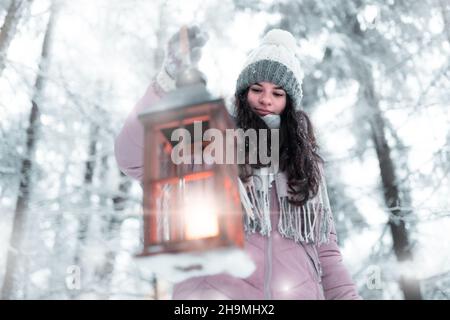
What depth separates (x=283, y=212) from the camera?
1.29 metres

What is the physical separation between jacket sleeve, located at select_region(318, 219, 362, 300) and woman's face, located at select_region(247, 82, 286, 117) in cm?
40

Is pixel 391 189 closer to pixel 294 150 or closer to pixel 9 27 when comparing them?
pixel 294 150

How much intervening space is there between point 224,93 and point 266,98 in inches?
80.5

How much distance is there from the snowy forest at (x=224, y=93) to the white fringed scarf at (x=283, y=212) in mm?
2307

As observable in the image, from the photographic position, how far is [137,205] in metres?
3.92

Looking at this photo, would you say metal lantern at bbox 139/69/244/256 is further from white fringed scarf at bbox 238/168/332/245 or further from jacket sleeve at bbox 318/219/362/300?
jacket sleeve at bbox 318/219/362/300

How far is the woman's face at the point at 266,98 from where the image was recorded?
144cm

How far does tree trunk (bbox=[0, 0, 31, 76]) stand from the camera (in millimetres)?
3000

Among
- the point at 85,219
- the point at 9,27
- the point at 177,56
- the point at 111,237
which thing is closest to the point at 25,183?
the point at 85,219

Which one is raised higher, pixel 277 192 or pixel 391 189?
pixel 391 189

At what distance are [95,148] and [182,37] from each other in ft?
10.4

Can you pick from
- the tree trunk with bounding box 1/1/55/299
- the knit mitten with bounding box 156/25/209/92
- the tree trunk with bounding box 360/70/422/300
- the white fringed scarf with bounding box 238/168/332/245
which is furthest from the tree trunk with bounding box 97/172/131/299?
the knit mitten with bounding box 156/25/209/92
